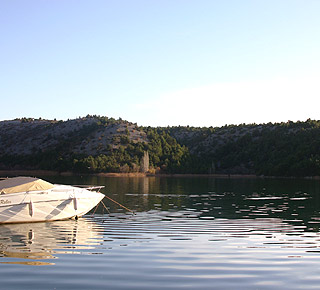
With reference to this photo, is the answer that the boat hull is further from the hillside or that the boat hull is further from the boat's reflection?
the hillside

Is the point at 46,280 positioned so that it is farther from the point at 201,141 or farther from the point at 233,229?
the point at 201,141

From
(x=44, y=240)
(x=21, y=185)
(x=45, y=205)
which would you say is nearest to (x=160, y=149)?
(x=45, y=205)

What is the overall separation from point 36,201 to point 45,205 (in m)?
0.59

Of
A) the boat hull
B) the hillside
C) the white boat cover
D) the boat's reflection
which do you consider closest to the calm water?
the boat's reflection

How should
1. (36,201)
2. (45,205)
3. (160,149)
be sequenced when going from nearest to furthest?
(36,201)
(45,205)
(160,149)

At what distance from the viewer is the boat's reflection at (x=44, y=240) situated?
14.8 meters

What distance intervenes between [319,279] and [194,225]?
11.7 m

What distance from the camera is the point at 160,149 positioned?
15350 cm

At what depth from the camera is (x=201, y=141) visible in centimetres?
17012

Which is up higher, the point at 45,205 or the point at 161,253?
the point at 45,205

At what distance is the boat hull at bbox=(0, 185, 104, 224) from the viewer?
22.4 metres

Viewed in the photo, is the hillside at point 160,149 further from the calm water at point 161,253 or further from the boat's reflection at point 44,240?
the boat's reflection at point 44,240

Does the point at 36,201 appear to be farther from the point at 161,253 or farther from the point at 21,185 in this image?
the point at 161,253

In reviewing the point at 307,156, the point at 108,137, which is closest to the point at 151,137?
the point at 108,137
